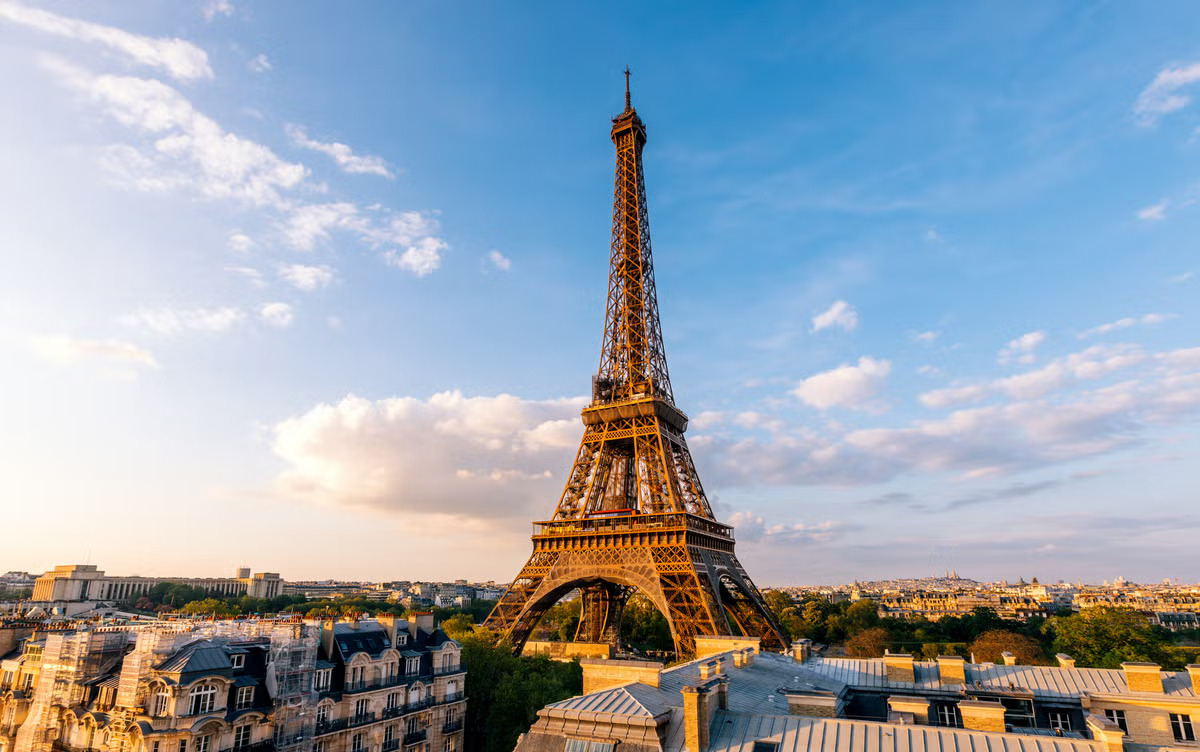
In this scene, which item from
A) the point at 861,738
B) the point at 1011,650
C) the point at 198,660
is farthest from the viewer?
the point at 1011,650

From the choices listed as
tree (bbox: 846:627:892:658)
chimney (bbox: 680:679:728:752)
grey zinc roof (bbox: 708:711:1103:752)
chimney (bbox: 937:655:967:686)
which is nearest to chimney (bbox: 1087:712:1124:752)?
grey zinc roof (bbox: 708:711:1103:752)

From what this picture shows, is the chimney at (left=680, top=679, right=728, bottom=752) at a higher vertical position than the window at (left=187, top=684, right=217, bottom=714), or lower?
higher

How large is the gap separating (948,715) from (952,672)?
2.09m

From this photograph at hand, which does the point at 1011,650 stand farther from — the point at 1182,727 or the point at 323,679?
the point at 323,679

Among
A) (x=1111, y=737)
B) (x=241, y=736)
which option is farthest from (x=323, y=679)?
(x=1111, y=737)

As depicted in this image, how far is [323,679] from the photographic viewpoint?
105 feet

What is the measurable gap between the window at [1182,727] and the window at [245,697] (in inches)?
1322

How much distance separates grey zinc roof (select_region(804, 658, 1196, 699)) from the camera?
77.3 ft

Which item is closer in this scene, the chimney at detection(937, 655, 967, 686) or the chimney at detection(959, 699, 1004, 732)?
the chimney at detection(959, 699, 1004, 732)

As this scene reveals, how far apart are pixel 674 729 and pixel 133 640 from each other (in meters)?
28.5

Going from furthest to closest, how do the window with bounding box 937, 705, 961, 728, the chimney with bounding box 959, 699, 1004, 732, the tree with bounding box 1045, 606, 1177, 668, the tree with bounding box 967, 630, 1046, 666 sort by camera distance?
the tree with bounding box 967, 630, 1046, 666
the tree with bounding box 1045, 606, 1177, 668
the window with bounding box 937, 705, 961, 728
the chimney with bounding box 959, 699, 1004, 732

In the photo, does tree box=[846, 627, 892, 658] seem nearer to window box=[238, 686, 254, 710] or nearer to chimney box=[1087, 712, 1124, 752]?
window box=[238, 686, 254, 710]

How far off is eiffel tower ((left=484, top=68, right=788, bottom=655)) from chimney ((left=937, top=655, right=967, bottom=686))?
21.6m

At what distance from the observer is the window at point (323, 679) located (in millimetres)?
31686
